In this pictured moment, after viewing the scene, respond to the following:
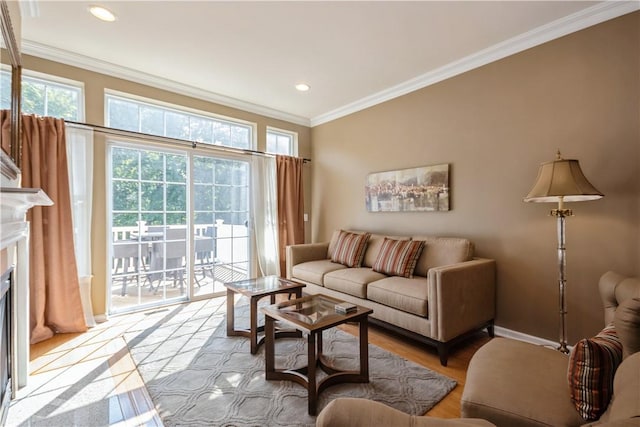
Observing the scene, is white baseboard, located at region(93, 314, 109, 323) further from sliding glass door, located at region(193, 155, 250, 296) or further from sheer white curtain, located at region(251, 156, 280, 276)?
sheer white curtain, located at region(251, 156, 280, 276)

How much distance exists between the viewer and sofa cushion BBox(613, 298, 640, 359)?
102 centimetres

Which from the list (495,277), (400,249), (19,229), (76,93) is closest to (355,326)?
(400,249)

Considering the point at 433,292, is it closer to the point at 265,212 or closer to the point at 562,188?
the point at 562,188

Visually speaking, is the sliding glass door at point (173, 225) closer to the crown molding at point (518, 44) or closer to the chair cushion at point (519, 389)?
the crown molding at point (518, 44)

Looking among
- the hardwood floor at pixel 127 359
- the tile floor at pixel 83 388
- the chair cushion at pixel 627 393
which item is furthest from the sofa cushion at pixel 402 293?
the tile floor at pixel 83 388

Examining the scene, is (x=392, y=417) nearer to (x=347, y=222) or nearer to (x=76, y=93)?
(x=347, y=222)

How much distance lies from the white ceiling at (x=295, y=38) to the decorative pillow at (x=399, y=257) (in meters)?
1.80

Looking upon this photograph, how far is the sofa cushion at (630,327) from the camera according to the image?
1.02 metres

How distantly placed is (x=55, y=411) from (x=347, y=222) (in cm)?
339

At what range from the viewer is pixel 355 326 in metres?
3.02

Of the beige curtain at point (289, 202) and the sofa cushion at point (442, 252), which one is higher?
the beige curtain at point (289, 202)

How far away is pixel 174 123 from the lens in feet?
11.9

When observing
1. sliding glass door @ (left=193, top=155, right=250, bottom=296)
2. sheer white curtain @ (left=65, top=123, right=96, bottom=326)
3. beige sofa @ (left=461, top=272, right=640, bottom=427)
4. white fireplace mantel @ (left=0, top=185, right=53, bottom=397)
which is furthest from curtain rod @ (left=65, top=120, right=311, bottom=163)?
beige sofa @ (left=461, top=272, right=640, bottom=427)

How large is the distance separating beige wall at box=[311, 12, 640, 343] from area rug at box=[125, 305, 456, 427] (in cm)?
130
